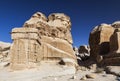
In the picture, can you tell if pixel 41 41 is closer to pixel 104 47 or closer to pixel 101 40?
pixel 104 47

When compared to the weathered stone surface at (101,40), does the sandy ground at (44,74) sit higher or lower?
lower

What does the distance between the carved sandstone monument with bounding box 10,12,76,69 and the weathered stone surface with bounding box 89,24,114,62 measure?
4.43m

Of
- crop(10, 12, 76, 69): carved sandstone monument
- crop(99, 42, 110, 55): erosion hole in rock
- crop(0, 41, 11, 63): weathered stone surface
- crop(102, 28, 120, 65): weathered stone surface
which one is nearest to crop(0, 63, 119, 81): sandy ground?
crop(10, 12, 76, 69): carved sandstone monument

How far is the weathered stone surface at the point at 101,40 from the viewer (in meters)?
27.6

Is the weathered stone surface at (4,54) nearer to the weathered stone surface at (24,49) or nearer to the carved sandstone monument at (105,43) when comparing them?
the weathered stone surface at (24,49)

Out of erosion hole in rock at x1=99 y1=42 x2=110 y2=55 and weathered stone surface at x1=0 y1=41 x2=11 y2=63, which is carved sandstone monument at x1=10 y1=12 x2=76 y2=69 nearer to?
erosion hole in rock at x1=99 y1=42 x2=110 y2=55

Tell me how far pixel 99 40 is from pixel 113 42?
20.3ft

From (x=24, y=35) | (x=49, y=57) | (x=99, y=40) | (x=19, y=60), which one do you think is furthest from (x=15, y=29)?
(x=99, y=40)

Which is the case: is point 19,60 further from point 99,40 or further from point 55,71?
point 99,40

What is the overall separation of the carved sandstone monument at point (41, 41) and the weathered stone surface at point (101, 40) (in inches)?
174

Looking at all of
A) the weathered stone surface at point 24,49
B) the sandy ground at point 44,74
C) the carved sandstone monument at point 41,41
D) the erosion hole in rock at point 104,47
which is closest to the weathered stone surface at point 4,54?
→ the carved sandstone monument at point 41,41

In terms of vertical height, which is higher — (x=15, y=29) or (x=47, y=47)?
(x=15, y=29)

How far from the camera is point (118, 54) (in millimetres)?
20781

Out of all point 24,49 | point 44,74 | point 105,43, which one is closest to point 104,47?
point 105,43
